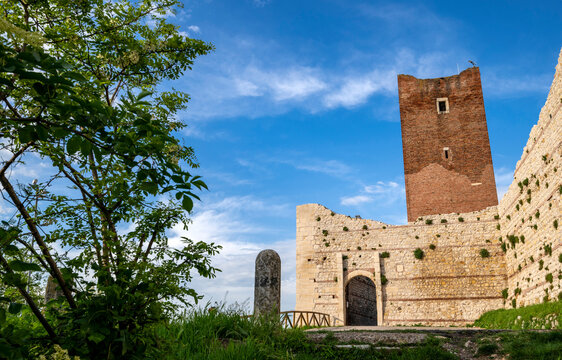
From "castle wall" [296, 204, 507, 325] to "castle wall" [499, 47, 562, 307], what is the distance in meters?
1.27

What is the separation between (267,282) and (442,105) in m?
19.7

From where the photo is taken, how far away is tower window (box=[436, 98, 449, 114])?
24594mm

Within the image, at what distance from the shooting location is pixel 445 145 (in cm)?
2392

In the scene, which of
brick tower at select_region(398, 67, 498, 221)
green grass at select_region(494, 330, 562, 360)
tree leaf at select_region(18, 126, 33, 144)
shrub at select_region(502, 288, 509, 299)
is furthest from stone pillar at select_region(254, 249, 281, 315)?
brick tower at select_region(398, 67, 498, 221)

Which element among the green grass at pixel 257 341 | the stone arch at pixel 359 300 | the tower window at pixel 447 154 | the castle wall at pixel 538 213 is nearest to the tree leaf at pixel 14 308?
the green grass at pixel 257 341

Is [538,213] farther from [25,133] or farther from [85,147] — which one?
[25,133]

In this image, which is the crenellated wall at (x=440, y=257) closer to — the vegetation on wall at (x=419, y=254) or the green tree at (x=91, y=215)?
the vegetation on wall at (x=419, y=254)

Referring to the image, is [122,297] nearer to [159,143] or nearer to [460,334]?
[159,143]

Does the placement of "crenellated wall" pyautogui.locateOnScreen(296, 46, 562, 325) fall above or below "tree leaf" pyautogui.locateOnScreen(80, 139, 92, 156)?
above

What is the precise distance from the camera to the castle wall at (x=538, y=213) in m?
11.8

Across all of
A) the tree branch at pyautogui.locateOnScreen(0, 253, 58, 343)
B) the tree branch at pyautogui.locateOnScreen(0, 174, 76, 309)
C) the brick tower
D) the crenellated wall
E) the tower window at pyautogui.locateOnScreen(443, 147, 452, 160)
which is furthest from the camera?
the tower window at pyautogui.locateOnScreen(443, 147, 452, 160)

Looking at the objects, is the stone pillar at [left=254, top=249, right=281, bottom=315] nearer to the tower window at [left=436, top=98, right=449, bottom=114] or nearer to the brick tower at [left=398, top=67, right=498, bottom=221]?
the brick tower at [left=398, top=67, right=498, bottom=221]

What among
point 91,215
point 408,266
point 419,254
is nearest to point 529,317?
point 419,254

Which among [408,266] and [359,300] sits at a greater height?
[408,266]
